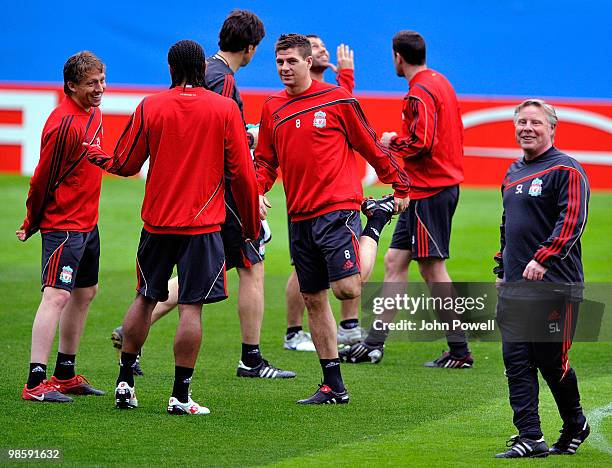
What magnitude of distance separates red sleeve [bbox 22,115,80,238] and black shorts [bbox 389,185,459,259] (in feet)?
9.65

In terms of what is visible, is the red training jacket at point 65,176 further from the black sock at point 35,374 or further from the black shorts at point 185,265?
the black sock at point 35,374

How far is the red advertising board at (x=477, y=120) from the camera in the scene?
18703 mm

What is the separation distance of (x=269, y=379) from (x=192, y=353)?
1.46 metres

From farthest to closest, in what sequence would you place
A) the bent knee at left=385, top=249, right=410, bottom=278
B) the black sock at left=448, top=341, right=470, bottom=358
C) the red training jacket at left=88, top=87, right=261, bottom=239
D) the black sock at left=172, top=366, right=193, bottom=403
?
the bent knee at left=385, top=249, right=410, bottom=278 < the black sock at left=448, top=341, right=470, bottom=358 < the black sock at left=172, top=366, right=193, bottom=403 < the red training jacket at left=88, top=87, right=261, bottom=239

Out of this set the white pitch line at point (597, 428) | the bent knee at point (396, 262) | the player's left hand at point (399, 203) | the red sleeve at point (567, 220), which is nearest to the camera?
the red sleeve at point (567, 220)

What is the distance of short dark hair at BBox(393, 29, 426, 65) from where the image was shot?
9297mm

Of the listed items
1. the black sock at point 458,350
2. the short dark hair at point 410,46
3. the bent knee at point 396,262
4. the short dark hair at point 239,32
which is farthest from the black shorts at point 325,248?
the short dark hair at point 410,46

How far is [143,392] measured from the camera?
7.71m

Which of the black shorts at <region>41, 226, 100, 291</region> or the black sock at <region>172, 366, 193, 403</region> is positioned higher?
the black shorts at <region>41, 226, 100, 291</region>

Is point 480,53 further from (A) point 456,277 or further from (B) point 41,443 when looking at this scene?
(B) point 41,443

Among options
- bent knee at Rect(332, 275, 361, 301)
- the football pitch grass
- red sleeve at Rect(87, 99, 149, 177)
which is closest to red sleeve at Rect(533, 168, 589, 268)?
the football pitch grass

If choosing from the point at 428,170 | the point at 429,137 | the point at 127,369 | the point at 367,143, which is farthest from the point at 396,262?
the point at 127,369

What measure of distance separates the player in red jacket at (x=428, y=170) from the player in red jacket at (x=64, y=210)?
244 centimetres

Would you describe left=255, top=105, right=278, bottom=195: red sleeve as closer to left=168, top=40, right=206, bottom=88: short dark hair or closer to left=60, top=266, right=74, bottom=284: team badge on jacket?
left=168, top=40, right=206, bottom=88: short dark hair
